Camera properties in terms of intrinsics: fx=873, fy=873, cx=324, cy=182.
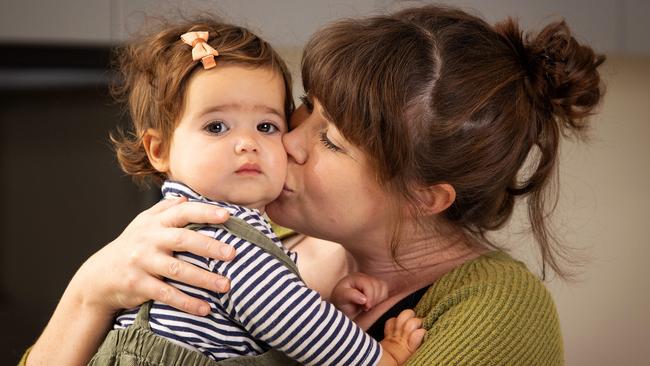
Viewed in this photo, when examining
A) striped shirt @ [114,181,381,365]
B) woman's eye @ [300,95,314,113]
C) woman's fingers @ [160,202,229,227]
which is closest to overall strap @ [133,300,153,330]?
striped shirt @ [114,181,381,365]

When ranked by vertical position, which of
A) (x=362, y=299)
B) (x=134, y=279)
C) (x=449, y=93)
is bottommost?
(x=362, y=299)

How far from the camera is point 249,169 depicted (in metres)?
1.39

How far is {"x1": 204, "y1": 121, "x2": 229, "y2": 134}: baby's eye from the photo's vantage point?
1397mm

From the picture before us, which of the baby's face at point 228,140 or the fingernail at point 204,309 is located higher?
the baby's face at point 228,140

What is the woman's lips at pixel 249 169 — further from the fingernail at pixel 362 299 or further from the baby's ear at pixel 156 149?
the fingernail at pixel 362 299

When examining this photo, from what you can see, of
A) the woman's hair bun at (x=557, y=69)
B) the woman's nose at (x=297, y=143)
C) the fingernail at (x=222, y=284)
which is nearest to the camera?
the fingernail at (x=222, y=284)

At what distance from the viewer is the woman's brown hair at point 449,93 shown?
151cm

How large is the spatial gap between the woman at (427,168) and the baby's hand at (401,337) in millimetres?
26

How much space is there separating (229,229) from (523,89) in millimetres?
628

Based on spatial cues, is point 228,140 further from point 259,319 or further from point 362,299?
point 362,299

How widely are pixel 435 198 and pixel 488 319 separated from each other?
0.92 ft

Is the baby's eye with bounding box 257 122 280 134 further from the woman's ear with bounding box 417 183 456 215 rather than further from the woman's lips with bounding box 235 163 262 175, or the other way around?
the woman's ear with bounding box 417 183 456 215

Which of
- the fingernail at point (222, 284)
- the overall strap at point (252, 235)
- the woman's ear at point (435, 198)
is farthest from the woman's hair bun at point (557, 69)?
the fingernail at point (222, 284)

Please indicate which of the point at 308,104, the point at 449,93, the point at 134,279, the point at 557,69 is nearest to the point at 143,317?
the point at 134,279
